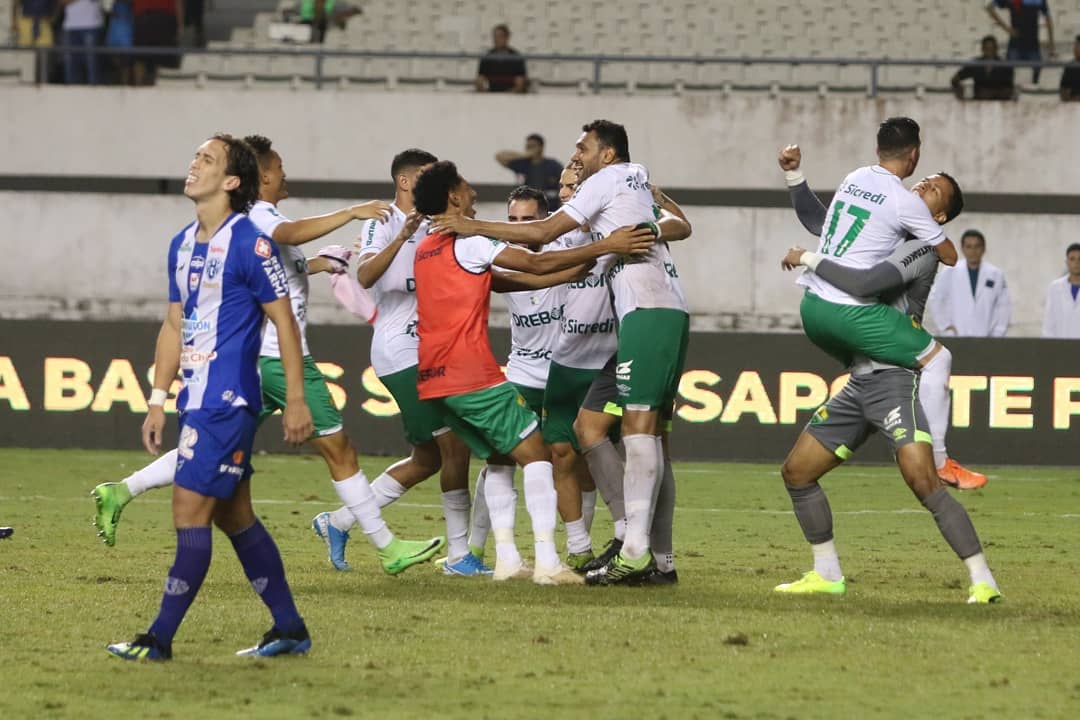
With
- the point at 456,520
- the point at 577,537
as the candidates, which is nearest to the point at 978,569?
the point at 577,537

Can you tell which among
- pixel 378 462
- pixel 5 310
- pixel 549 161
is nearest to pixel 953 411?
pixel 378 462

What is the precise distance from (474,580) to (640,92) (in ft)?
53.4

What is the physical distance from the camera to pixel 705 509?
13.5 m

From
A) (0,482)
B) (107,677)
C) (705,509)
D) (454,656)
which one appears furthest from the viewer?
(0,482)

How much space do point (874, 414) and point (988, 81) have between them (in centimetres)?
1653

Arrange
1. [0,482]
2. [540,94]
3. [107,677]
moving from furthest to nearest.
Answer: [540,94], [0,482], [107,677]

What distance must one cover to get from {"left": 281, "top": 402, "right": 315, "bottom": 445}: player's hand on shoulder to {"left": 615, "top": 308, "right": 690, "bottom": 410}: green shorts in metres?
2.74

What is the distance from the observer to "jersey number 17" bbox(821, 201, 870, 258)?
8.48 meters

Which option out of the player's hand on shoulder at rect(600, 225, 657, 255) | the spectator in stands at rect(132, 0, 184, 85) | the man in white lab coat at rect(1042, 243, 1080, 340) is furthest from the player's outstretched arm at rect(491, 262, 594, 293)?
the spectator in stands at rect(132, 0, 184, 85)

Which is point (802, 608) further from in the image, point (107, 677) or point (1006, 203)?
point (1006, 203)

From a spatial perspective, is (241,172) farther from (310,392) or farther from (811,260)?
(811,260)

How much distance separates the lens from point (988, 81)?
23844 mm

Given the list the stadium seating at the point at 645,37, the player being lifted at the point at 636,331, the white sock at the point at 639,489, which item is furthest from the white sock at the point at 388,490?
the stadium seating at the point at 645,37

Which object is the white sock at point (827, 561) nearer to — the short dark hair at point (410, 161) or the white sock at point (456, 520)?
the white sock at point (456, 520)
